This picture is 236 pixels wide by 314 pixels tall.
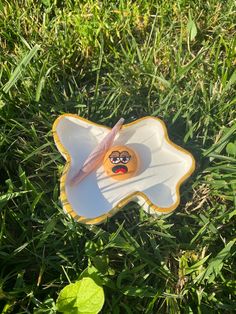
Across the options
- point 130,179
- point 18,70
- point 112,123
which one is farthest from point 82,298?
point 18,70

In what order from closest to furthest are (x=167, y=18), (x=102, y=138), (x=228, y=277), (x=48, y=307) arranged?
(x=48, y=307), (x=228, y=277), (x=102, y=138), (x=167, y=18)

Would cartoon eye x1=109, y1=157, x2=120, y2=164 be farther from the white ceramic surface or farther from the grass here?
the grass

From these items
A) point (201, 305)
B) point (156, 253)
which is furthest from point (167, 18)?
point (201, 305)

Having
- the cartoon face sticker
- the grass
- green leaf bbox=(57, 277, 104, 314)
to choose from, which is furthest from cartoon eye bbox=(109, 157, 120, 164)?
green leaf bbox=(57, 277, 104, 314)

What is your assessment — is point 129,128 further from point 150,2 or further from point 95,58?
point 150,2

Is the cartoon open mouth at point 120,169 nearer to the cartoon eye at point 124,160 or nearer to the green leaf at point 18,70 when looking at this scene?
the cartoon eye at point 124,160

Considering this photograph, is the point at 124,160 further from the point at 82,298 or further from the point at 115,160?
the point at 82,298
